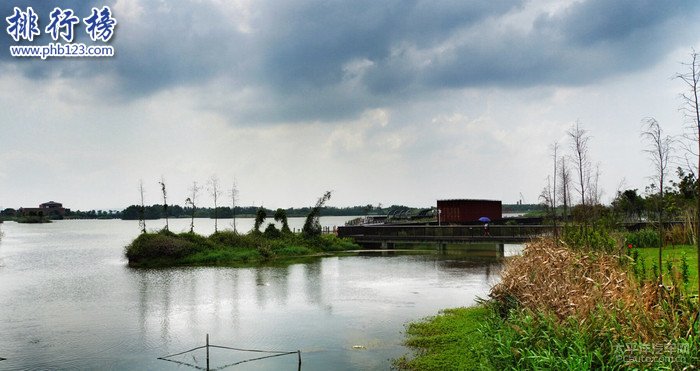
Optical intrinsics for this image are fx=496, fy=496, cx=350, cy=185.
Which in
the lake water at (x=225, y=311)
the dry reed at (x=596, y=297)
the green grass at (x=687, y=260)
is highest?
the dry reed at (x=596, y=297)

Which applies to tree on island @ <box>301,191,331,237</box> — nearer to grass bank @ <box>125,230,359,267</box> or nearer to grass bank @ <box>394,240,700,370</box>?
grass bank @ <box>125,230,359,267</box>

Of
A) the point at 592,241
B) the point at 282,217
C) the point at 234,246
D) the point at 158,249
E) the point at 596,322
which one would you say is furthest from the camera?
the point at 282,217

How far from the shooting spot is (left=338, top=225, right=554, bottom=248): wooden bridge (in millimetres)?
34812

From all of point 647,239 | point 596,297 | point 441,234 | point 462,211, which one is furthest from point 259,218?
point 596,297

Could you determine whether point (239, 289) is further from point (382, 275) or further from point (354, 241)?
point (354, 241)

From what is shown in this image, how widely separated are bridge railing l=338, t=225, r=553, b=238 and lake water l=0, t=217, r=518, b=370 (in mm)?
6337

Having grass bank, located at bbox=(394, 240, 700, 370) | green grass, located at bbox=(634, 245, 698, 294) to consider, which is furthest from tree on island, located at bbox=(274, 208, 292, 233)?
grass bank, located at bbox=(394, 240, 700, 370)

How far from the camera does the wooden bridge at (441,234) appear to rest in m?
Result: 34.8

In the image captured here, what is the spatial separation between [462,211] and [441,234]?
34.5 ft

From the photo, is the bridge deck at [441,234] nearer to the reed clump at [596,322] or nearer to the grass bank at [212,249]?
the grass bank at [212,249]

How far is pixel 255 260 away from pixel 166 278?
28.9ft

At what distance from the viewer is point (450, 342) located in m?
12.1

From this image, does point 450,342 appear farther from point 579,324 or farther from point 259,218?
point 259,218

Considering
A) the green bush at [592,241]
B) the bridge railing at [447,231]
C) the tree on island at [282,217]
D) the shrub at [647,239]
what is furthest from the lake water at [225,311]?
the tree on island at [282,217]
